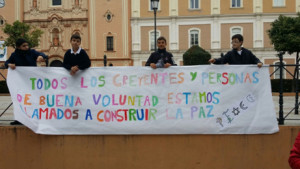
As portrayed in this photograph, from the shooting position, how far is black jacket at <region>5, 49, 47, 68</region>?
5.48 metres

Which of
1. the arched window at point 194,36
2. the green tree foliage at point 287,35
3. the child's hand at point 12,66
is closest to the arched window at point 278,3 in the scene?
the arched window at point 194,36

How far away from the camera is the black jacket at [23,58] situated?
5484 mm

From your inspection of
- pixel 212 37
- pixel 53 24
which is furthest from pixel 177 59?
pixel 53 24

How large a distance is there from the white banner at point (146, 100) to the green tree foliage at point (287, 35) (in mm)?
22555

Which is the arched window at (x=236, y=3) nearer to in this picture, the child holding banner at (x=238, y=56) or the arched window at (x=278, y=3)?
the arched window at (x=278, y=3)

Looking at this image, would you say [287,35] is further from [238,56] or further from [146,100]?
[146,100]

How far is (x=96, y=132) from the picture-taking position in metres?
Result: 5.19

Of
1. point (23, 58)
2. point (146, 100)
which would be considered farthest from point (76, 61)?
point (146, 100)

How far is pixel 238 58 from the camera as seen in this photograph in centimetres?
553

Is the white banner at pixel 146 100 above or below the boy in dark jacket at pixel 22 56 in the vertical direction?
below

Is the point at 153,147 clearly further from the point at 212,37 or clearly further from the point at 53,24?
the point at 53,24

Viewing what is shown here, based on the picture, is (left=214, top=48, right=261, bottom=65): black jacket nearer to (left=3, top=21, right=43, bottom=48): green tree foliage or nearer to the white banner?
the white banner

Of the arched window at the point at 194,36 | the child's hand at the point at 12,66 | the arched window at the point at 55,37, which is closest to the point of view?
the child's hand at the point at 12,66

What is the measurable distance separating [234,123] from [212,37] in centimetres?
3349
